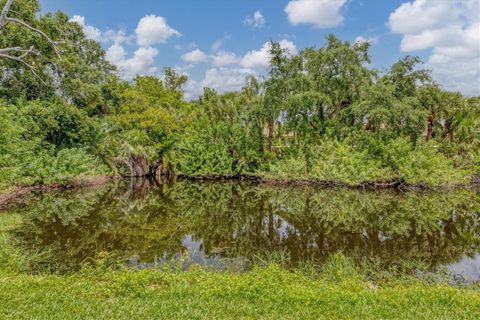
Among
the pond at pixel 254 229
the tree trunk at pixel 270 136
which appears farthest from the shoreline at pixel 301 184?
the tree trunk at pixel 270 136

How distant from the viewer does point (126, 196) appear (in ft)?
62.0

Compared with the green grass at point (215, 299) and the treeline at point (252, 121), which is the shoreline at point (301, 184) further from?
the green grass at point (215, 299)

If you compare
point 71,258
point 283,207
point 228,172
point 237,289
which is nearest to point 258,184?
point 228,172

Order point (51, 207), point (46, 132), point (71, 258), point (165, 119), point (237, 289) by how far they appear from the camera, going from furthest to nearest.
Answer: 1. point (165, 119)
2. point (46, 132)
3. point (51, 207)
4. point (71, 258)
5. point (237, 289)

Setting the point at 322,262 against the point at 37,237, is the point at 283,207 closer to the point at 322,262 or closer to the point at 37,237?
the point at 322,262

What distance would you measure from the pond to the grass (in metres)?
1.24

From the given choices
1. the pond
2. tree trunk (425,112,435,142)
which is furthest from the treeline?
the pond

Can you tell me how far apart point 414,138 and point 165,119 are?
1856 centimetres

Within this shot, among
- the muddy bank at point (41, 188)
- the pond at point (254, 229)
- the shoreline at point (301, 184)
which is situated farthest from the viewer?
the shoreline at point (301, 184)

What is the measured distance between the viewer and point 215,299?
16.8 feet

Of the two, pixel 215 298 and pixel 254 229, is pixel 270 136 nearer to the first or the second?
pixel 254 229

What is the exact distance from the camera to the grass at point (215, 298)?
462 cm

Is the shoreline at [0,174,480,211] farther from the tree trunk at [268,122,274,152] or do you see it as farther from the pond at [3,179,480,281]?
the tree trunk at [268,122,274,152]

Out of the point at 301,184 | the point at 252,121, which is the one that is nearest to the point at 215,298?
the point at 301,184
